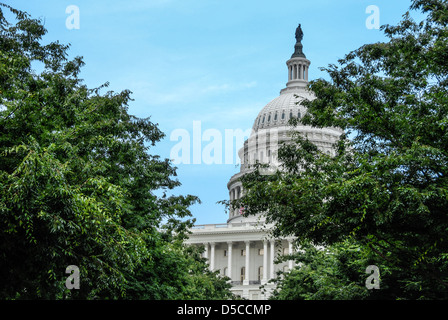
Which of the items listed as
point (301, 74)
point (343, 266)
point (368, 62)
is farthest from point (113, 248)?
point (301, 74)

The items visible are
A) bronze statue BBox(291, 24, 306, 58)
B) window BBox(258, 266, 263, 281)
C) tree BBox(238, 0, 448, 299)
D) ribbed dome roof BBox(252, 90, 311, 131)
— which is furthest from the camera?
bronze statue BBox(291, 24, 306, 58)

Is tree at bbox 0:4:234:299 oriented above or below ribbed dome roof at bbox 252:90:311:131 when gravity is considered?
below

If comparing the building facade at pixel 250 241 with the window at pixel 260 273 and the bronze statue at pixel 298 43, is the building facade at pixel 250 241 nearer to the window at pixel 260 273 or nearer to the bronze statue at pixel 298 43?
the window at pixel 260 273

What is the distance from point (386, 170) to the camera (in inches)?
835

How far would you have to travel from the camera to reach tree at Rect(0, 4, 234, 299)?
1814 cm

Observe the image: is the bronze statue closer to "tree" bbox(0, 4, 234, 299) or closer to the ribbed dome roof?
the ribbed dome roof

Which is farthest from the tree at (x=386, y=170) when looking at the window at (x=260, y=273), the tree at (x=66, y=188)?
the window at (x=260, y=273)

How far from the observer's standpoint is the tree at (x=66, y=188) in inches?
714

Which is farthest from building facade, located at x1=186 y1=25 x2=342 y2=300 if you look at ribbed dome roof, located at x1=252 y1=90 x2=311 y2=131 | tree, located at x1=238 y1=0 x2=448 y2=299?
tree, located at x1=238 y1=0 x2=448 y2=299

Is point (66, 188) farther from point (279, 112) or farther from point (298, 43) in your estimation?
point (298, 43)

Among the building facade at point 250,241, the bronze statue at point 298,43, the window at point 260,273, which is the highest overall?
the bronze statue at point 298,43

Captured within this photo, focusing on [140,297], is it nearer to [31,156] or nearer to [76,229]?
[76,229]

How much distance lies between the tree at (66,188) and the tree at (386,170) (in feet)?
18.1

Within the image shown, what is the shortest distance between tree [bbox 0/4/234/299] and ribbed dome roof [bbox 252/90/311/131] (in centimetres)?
11541
